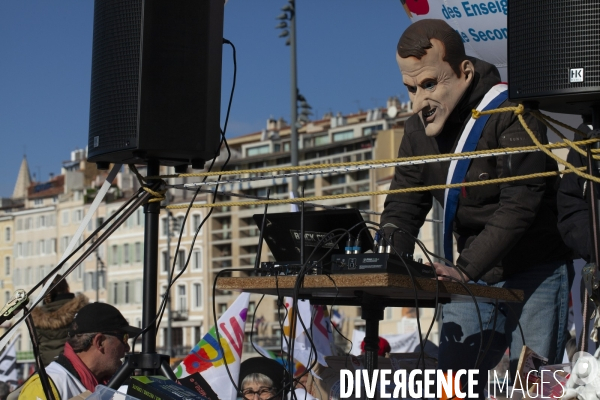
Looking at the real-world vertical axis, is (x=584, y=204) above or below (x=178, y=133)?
below

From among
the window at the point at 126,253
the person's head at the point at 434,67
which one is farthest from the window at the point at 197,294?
the person's head at the point at 434,67

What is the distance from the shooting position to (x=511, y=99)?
129 inches

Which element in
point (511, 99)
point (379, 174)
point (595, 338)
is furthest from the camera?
point (379, 174)

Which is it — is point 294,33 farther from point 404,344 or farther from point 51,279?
point 51,279

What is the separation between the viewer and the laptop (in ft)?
13.7

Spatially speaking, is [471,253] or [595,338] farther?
[471,253]

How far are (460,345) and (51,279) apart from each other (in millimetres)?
1682

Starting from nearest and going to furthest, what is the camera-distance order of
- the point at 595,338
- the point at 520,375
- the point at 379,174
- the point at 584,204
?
the point at 595,338
the point at 520,375
the point at 584,204
the point at 379,174

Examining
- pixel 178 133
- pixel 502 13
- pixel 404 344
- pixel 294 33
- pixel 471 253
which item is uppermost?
pixel 294 33

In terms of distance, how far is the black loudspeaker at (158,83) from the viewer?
12.8 ft

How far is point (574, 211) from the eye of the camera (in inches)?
155

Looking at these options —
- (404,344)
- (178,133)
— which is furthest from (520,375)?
(404,344)

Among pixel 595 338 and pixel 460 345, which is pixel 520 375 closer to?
pixel 595 338

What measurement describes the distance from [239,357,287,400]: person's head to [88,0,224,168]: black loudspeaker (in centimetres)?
209
